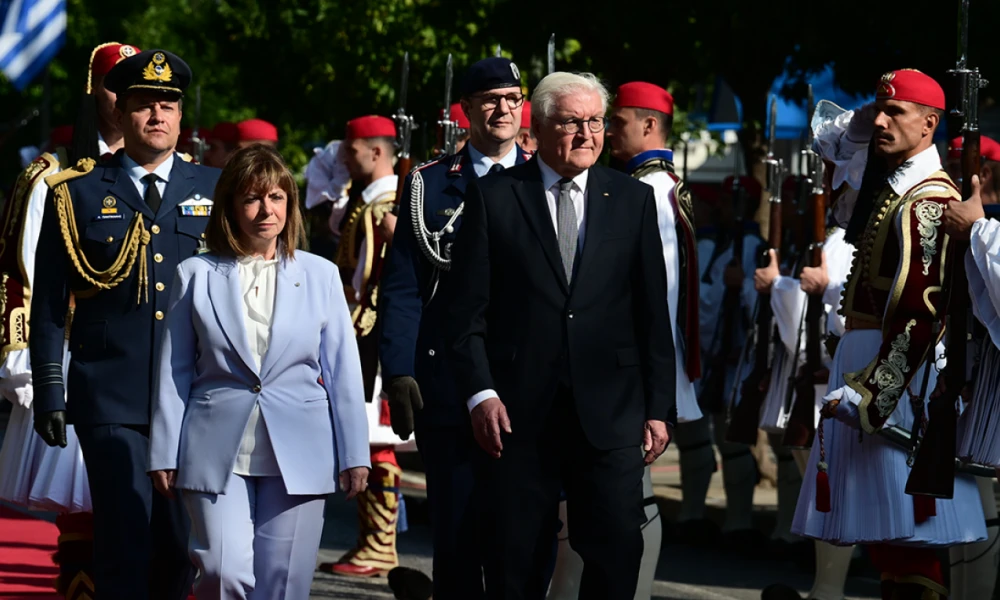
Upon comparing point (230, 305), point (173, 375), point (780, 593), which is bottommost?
point (780, 593)

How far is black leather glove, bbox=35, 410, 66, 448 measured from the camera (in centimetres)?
697

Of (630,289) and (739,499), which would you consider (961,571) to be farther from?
(739,499)

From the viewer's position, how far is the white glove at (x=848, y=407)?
23.6ft

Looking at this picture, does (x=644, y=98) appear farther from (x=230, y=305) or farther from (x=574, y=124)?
(x=230, y=305)

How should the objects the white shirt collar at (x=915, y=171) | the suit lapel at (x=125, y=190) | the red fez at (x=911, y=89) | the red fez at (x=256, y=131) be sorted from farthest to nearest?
the red fez at (x=256, y=131)
the red fez at (x=911, y=89)
the white shirt collar at (x=915, y=171)
the suit lapel at (x=125, y=190)

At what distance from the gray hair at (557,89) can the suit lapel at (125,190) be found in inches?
61.6

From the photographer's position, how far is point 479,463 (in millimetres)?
6391

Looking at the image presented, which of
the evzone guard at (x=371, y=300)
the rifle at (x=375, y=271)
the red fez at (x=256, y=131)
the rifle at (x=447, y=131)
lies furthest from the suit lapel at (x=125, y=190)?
the red fez at (x=256, y=131)

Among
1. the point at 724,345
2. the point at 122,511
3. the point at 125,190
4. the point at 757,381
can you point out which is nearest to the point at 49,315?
the point at 125,190

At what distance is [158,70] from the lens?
7.21 m

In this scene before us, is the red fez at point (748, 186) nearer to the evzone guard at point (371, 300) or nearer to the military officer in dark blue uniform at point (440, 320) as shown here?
the evzone guard at point (371, 300)

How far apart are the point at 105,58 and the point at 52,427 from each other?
1790mm

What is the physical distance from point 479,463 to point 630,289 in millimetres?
727

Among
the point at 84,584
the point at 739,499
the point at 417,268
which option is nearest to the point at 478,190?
the point at 417,268
